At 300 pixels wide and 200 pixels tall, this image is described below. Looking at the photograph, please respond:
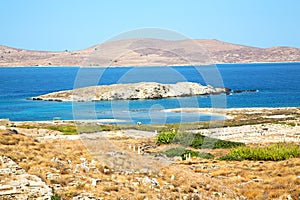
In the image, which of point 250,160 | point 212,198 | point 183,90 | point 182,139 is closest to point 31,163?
point 212,198

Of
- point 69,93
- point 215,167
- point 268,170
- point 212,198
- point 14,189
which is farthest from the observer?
point 69,93

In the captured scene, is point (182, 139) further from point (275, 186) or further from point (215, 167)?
point (275, 186)

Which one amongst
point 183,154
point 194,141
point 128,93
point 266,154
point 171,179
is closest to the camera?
point 171,179

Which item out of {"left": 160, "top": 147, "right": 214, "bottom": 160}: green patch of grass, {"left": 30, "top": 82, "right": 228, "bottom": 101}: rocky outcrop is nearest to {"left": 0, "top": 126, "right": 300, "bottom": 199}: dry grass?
{"left": 160, "top": 147, "right": 214, "bottom": 160}: green patch of grass

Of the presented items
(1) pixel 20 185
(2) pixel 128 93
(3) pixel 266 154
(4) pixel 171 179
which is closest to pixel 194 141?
(3) pixel 266 154

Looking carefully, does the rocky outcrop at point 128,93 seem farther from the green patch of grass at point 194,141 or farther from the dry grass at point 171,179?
the dry grass at point 171,179

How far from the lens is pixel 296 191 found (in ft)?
47.2

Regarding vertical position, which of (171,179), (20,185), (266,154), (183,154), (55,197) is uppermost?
(20,185)

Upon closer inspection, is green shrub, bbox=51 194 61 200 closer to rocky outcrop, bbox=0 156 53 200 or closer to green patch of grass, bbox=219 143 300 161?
rocky outcrop, bbox=0 156 53 200

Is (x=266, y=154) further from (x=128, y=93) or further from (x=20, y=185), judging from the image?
(x=128, y=93)

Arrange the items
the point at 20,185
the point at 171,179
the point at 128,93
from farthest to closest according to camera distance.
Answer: the point at 128,93 → the point at 171,179 → the point at 20,185

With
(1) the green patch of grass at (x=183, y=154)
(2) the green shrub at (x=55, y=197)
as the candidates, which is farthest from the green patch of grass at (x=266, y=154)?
(2) the green shrub at (x=55, y=197)

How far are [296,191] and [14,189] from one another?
30.7 feet

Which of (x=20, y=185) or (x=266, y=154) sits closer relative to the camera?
(x=20, y=185)
